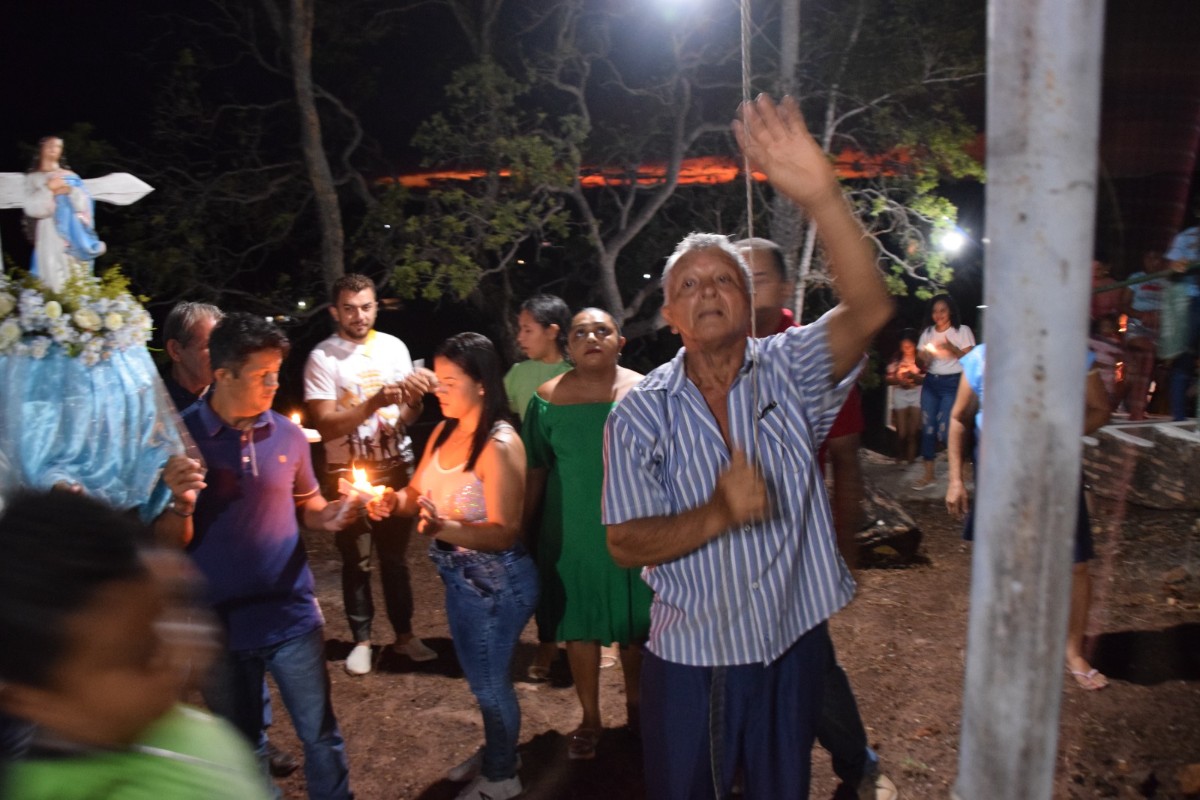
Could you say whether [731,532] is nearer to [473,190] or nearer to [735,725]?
[735,725]

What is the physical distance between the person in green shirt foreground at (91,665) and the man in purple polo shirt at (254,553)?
175 cm

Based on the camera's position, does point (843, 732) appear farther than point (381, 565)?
No

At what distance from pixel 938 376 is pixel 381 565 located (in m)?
6.50

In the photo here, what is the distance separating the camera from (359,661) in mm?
5270

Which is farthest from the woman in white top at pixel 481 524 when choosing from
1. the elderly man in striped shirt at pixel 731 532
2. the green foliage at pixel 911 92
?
the green foliage at pixel 911 92

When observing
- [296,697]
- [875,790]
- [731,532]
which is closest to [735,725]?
[731,532]

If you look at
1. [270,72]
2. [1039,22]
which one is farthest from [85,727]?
[270,72]

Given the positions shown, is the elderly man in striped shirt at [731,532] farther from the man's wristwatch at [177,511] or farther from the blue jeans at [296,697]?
the man's wristwatch at [177,511]

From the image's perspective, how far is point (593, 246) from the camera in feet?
39.1

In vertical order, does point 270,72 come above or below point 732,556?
above

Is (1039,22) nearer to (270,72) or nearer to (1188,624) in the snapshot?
(1188,624)

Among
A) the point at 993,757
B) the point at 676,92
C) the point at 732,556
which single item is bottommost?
the point at 993,757

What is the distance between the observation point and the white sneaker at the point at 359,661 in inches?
206

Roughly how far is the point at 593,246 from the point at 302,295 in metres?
3.89
